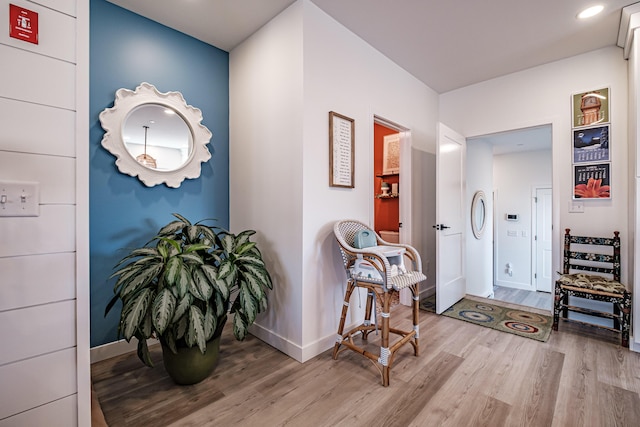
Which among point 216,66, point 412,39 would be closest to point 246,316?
point 216,66

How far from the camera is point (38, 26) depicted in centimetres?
97

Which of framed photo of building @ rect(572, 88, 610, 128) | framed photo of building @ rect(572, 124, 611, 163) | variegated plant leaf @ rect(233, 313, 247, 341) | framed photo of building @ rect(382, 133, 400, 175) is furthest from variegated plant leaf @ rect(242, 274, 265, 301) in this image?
framed photo of building @ rect(572, 88, 610, 128)

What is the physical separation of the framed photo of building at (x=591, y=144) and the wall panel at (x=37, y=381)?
13.6ft

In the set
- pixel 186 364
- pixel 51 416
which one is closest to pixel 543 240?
pixel 186 364

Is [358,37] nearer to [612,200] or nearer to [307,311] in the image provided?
[307,311]

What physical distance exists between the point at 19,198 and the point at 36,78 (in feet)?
1.35

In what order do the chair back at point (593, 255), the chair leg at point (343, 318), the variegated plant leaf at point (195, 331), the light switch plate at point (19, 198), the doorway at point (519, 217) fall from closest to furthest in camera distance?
the light switch plate at point (19, 198) < the variegated plant leaf at point (195, 331) < the chair leg at point (343, 318) < the chair back at point (593, 255) < the doorway at point (519, 217)

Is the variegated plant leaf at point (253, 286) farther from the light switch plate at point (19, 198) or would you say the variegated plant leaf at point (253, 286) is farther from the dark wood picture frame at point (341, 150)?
the light switch plate at point (19, 198)

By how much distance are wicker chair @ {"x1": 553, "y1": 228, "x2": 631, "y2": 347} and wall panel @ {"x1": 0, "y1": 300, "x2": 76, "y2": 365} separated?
3564 mm

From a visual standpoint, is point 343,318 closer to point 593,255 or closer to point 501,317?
point 501,317

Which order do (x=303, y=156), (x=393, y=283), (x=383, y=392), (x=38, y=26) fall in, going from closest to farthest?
(x=38, y=26), (x=383, y=392), (x=393, y=283), (x=303, y=156)

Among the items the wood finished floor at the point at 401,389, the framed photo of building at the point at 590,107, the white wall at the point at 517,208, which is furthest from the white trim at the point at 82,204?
the white wall at the point at 517,208

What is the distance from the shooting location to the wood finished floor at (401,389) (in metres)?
1.57

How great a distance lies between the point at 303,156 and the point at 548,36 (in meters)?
2.59
